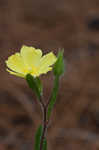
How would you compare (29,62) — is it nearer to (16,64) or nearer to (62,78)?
(16,64)

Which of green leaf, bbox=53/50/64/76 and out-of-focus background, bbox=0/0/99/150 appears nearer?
green leaf, bbox=53/50/64/76

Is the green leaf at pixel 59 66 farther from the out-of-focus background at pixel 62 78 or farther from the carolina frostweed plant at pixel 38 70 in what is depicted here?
the out-of-focus background at pixel 62 78

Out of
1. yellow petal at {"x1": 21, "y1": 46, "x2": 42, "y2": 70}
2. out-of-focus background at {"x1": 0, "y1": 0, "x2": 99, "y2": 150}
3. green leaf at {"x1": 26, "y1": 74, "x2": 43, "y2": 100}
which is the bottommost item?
out-of-focus background at {"x1": 0, "y1": 0, "x2": 99, "y2": 150}

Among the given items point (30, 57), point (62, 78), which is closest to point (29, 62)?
point (30, 57)

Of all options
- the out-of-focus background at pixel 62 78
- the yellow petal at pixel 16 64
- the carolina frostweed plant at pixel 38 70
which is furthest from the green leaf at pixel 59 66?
the out-of-focus background at pixel 62 78

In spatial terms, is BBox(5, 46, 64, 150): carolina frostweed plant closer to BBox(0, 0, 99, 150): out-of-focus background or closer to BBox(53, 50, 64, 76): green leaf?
BBox(53, 50, 64, 76): green leaf

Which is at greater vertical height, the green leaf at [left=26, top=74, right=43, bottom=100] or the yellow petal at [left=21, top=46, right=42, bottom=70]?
the yellow petal at [left=21, top=46, right=42, bottom=70]

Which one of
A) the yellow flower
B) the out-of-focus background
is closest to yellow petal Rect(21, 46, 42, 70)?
the yellow flower
